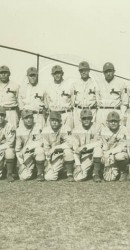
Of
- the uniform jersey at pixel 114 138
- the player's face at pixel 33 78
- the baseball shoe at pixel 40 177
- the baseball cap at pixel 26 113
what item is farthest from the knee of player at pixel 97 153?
the player's face at pixel 33 78

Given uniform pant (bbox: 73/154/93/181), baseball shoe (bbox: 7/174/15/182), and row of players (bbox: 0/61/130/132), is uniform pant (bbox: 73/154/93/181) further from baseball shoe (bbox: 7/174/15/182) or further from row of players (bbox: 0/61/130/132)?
baseball shoe (bbox: 7/174/15/182)

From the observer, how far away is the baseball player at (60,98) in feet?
22.9

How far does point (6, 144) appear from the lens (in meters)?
6.66

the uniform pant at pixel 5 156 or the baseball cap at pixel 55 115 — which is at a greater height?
the baseball cap at pixel 55 115

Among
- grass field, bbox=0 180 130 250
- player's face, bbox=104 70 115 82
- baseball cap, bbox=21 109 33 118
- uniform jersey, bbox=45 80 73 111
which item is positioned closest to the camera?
grass field, bbox=0 180 130 250

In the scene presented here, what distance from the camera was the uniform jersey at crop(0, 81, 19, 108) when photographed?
6.97 meters

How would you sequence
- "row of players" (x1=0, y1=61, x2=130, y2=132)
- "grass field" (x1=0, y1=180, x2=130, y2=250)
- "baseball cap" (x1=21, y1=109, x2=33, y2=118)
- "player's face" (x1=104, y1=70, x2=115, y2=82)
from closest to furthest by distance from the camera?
1. "grass field" (x1=0, y1=180, x2=130, y2=250)
2. "baseball cap" (x1=21, y1=109, x2=33, y2=118)
3. "player's face" (x1=104, y1=70, x2=115, y2=82)
4. "row of players" (x1=0, y1=61, x2=130, y2=132)

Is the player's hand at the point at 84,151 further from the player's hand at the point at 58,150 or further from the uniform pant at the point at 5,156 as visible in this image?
the uniform pant at the point at 5,156

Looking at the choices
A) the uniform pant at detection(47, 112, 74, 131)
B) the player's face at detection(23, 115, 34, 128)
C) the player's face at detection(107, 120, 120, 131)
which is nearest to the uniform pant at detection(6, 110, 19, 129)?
the player's face at detection(23, 115, 34, 128)

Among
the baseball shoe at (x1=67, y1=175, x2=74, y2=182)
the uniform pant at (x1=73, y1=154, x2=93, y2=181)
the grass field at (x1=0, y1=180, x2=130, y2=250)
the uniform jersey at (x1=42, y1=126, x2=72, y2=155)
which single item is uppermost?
the uniform jersey at (x1=42, y1=126, x2=72, y2=155)

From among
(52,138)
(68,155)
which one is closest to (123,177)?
(68,155)

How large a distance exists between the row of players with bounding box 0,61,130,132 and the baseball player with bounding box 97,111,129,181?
1.17 ft

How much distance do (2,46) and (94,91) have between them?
2.82 meters

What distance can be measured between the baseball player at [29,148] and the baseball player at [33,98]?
17 cm
